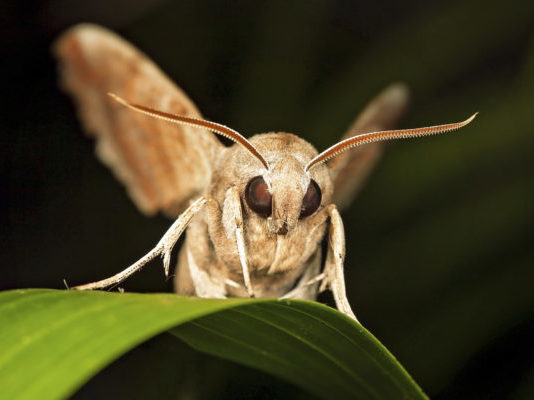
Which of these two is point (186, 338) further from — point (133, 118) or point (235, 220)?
point (133, 118)

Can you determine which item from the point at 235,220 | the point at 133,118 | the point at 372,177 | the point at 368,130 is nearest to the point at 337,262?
the point at 235,220

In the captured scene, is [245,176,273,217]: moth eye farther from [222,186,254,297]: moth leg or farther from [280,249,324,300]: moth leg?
[280,249,324,300]: moth leg

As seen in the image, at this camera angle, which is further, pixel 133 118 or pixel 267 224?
pixel 133 118

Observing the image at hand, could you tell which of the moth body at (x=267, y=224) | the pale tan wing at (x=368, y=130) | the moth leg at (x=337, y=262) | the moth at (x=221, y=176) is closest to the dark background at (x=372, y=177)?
the pale tan wing at (x=368, y=130)

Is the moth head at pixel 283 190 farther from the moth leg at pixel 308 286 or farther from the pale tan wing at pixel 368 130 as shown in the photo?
the pale tan wing at pixel 368 130

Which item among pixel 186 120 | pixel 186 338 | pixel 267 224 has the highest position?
pixel 186 120
